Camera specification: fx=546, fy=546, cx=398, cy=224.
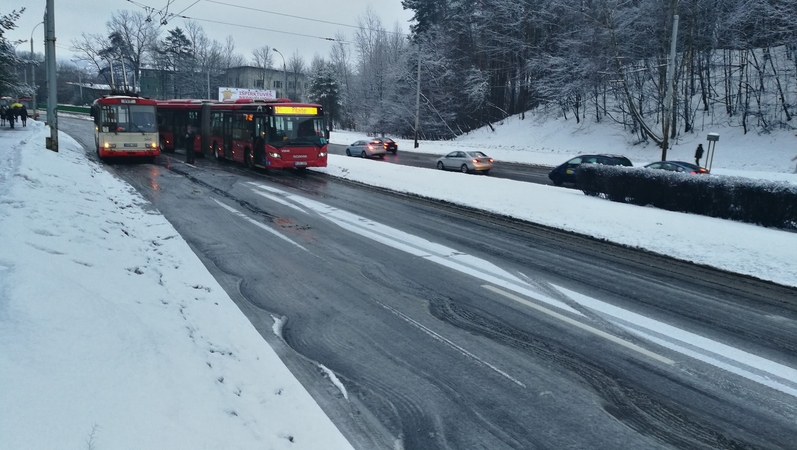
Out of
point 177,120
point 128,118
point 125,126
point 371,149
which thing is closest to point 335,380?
point 125,126

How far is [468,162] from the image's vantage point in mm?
29750

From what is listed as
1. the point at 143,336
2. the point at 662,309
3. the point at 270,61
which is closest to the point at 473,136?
the point at 662,309

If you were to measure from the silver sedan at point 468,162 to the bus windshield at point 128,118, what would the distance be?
15352 mm

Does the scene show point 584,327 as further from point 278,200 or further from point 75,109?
point 75,109

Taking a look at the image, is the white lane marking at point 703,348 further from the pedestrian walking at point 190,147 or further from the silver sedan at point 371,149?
the silver sedan at point 371,149

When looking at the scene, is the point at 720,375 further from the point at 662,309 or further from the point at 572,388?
the point at 662,309

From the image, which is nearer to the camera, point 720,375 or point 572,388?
point 572,388

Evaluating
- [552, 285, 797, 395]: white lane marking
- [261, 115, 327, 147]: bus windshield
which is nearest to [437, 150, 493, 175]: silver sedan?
[261, 115, 327, 147]: bus windshield

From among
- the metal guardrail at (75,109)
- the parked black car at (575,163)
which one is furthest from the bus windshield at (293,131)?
the metal guardrail at (75,109)

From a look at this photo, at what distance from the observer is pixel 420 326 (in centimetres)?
695

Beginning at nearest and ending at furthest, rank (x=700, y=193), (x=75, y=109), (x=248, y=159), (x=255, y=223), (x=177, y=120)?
1. (x=255, y=223)
2. (x=700, y=193)
3. (x=248, y=159)
4. (x=177, y=120)
5. (x=75, y=109)

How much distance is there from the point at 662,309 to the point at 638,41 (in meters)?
38.3

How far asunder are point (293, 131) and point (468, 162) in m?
10.4

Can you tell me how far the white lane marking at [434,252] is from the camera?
8656 millimetres
